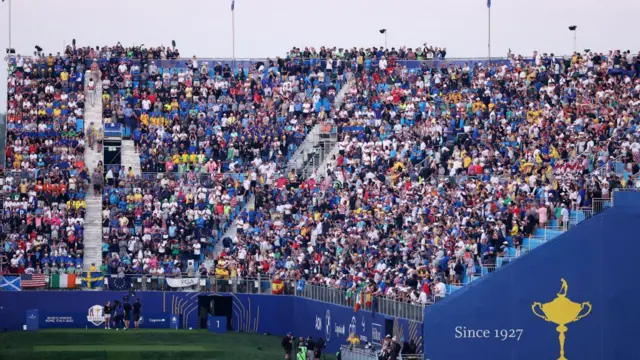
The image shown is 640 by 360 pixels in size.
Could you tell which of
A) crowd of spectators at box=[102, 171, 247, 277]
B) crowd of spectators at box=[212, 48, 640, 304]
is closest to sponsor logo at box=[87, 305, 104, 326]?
crowd of spectators at box=[102, 171, 247, 277]

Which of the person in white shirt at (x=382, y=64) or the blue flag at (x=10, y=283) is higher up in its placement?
the person in white shirt at (x=382, y=64)

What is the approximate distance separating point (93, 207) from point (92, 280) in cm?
531

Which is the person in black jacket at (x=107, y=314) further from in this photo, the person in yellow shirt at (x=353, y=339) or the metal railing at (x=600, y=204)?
the metal railing at (x=600, y=204)

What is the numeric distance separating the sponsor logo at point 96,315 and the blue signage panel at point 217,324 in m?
4.31

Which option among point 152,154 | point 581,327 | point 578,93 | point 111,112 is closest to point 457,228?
point 581,327

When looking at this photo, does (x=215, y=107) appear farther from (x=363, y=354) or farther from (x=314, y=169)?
(x=363, y=354)

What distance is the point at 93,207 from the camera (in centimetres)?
5769

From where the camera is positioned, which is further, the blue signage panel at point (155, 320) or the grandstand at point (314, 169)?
the blue signage panel at point (155, 320)

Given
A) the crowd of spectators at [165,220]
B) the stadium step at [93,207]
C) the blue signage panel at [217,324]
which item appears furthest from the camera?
the stadium step at [93,207]

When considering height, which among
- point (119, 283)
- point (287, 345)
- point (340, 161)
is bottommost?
point (287, 345)

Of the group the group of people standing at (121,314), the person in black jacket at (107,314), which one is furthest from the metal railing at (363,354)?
the person in black jacket at (107,314)

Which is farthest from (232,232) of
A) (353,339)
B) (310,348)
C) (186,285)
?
(353,339)

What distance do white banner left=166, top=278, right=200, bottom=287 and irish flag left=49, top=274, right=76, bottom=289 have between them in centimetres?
375

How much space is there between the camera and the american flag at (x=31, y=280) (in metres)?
52.8
